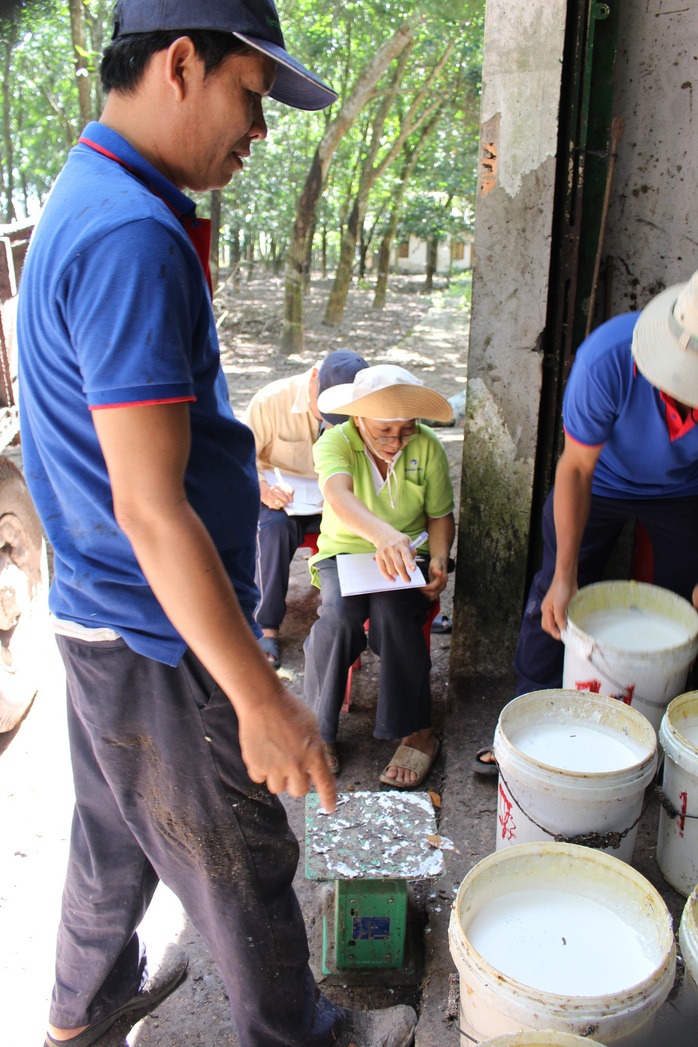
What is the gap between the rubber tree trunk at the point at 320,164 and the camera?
446 inches

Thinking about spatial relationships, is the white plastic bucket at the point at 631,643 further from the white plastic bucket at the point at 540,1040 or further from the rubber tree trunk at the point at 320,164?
the rubber tree trunk at the point at 320,164

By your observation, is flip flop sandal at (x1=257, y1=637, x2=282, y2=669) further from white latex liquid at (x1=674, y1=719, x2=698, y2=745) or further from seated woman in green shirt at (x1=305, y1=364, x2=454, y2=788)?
white latex liquid at (x1=674, y1=719, x2=698, y2=745)

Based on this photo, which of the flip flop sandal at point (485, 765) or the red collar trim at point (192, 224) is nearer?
the red collar trim at point (192, 224)

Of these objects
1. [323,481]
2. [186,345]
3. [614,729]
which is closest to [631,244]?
[323,481]

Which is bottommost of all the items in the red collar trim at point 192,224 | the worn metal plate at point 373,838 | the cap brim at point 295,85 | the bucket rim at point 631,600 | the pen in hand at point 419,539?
the worn metal plate at point 373,838

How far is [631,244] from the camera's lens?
3096 millimetres

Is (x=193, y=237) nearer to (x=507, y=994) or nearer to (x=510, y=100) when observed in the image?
(x=507, y=994)

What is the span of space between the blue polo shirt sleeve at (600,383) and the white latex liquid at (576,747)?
0.83 m

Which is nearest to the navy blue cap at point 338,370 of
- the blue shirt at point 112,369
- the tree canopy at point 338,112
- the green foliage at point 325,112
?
the blue shirt at point 112,369

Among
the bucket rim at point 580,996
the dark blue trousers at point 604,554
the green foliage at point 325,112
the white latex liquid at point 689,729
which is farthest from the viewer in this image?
the green foliage at point 325,112

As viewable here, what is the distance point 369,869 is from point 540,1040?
90 cm

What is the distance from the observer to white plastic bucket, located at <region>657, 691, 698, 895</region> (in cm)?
225

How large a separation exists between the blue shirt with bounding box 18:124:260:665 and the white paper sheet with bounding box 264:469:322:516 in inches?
90.7

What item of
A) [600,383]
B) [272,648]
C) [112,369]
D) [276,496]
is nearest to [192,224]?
[112,369]
